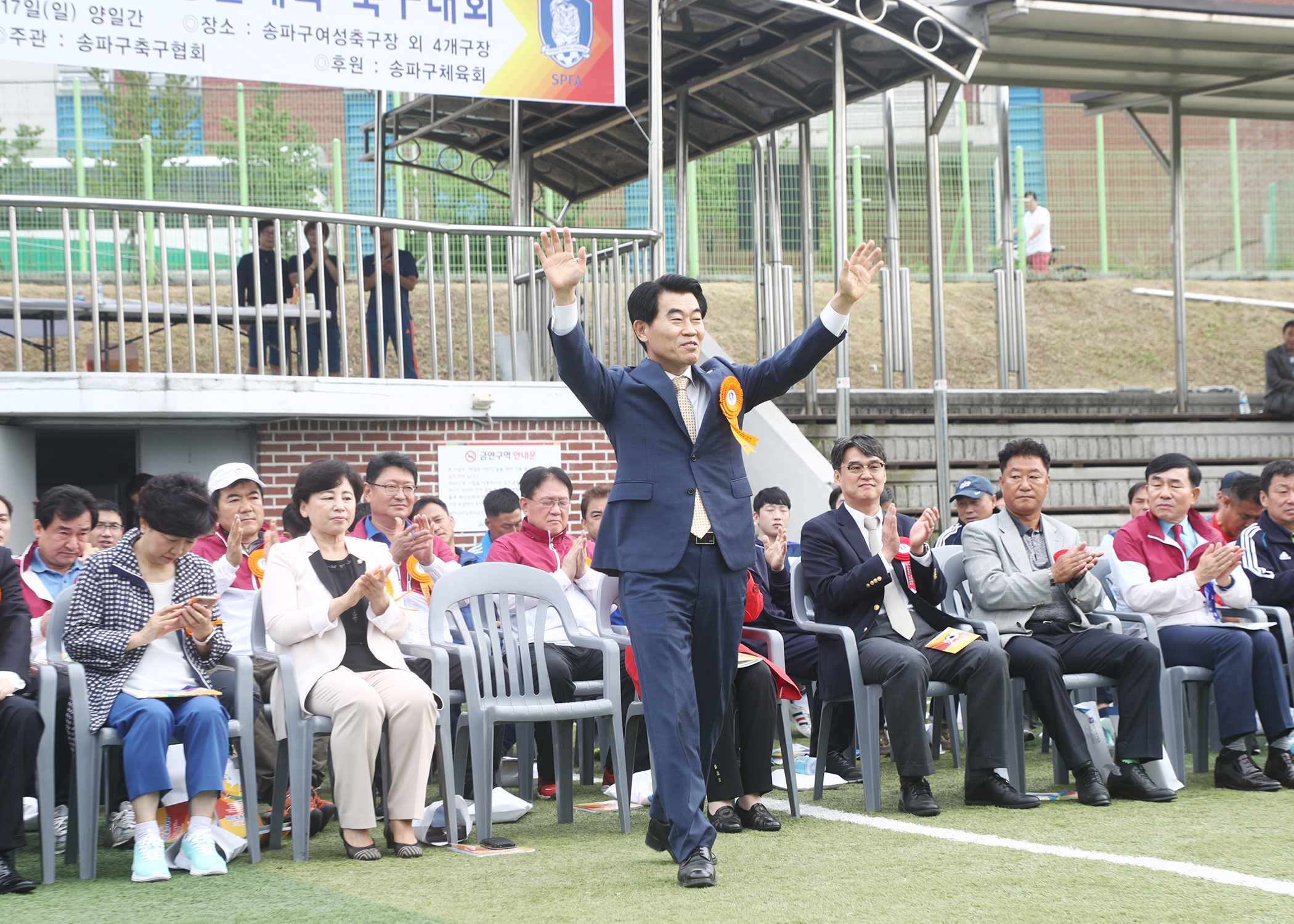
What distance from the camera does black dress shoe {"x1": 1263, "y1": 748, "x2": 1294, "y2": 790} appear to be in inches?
219

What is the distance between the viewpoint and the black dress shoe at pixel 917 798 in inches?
202

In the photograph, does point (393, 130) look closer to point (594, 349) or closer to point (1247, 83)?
point (594, 349)

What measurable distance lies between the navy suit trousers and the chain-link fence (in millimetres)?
8740

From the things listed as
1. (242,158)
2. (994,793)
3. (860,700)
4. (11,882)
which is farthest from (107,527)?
(242,158)

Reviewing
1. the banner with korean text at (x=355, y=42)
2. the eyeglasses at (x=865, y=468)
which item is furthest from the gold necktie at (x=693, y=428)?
the banner with korean text at (x=355, y=42)

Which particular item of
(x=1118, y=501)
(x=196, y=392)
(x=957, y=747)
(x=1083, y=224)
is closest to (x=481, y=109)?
(x=196, y=392)

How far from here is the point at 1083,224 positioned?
20.9 metres

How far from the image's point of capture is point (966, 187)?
19.6 m

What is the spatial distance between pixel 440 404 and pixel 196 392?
1.63 meters

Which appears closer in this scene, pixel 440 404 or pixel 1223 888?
pixel 1223 888

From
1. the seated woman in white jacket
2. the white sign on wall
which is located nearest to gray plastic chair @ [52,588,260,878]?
the seated woman in white jacket

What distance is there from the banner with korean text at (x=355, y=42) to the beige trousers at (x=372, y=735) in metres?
4.82

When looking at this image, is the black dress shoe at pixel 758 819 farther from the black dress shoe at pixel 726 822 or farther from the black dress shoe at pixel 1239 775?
the black dress shoe at pixel 1239 775

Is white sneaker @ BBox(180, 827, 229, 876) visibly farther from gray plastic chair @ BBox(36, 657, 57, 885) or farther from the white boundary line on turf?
the white boundary line on turf
